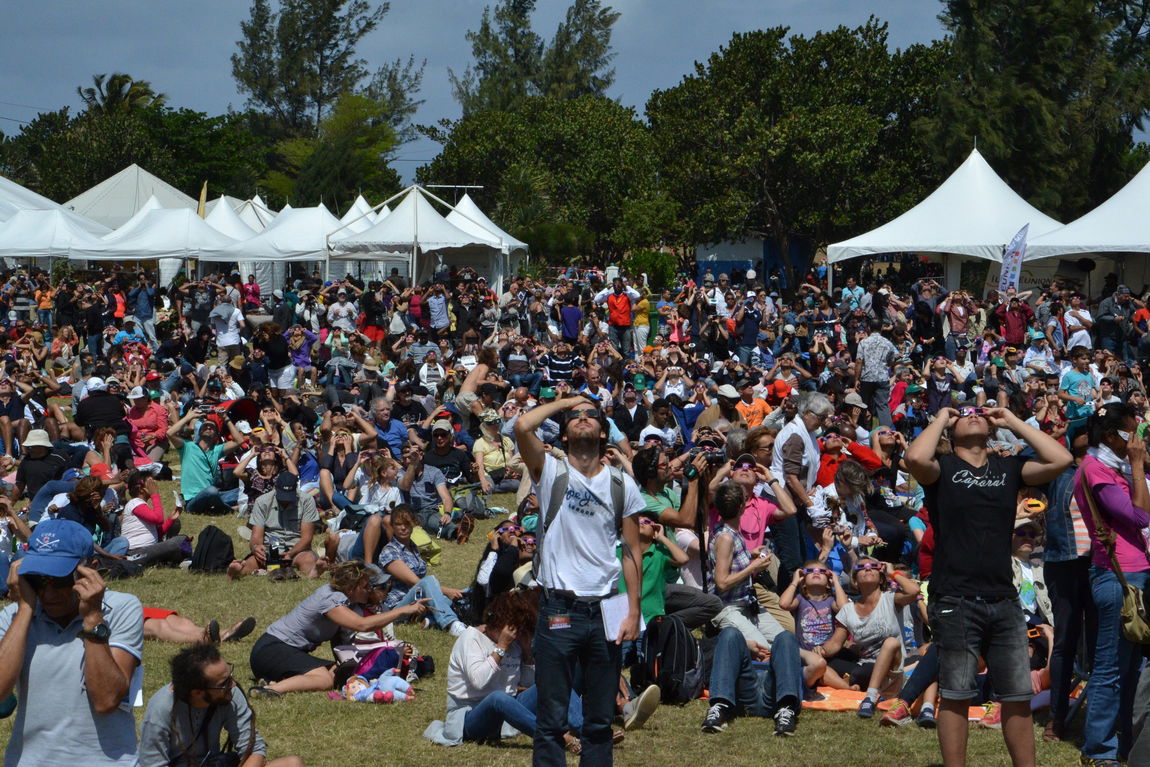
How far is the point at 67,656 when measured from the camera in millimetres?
3580

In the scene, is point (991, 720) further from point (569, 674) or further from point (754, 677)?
point (569, 674)

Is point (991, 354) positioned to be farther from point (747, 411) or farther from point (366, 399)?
point (366, 399)

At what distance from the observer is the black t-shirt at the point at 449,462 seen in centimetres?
1312

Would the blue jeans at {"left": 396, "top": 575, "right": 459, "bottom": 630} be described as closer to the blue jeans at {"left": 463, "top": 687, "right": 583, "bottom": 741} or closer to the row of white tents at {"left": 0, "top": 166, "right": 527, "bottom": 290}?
the blue jeans at {"left": 463, "top": 687, "right": 583, "bottom": 741}

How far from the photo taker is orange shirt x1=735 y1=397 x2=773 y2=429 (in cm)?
1383

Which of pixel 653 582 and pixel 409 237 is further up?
pixel 409 237

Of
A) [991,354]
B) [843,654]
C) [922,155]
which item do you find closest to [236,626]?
[843,654]

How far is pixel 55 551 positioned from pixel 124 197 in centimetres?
4968

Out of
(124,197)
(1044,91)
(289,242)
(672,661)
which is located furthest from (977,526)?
(124,197)

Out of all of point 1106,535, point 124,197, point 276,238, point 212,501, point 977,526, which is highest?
point 124,197

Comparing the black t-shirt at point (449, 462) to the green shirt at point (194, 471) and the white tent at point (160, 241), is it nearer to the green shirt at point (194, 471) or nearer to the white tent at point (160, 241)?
the green shirt at point (194, 471)

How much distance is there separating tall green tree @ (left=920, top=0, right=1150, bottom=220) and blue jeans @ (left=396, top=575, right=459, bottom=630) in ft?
115

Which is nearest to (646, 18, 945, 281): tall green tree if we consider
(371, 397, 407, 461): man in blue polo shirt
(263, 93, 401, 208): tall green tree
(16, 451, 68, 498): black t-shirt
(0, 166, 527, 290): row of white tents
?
(0, 166, 527, 290): row of white tents

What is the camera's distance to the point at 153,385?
16.4 m
